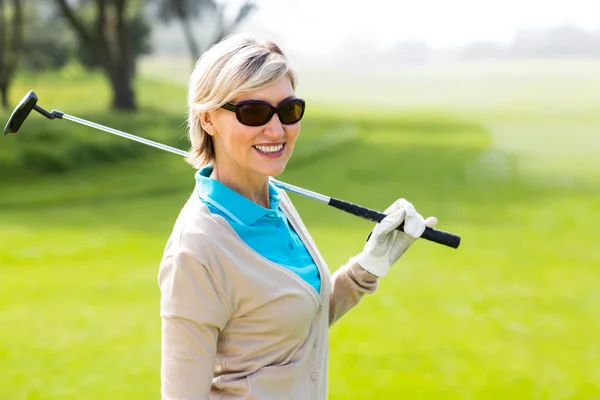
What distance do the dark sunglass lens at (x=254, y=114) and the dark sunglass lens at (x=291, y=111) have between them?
40 mm

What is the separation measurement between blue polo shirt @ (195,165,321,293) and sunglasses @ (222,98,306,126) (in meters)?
0.15

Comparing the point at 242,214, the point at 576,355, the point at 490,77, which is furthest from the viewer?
the point at 490,77

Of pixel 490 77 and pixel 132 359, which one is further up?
pixel 490 77

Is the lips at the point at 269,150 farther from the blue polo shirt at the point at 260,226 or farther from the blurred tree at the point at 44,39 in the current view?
the blurred tree at the point at 44,39

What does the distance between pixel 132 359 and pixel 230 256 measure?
2.98 meters

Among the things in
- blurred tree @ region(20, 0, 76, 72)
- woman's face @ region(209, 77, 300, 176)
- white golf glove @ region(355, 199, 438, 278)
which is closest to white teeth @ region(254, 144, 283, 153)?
woman's face @ region(209, 77, 300, 176)

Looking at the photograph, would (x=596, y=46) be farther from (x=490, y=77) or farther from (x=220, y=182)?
(x=220, y=182)

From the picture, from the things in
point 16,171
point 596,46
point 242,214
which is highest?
point 596,46

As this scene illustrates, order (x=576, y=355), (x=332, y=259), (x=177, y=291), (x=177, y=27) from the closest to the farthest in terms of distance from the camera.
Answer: (x=177, y=291), (x=576, y=355), (x=332, y=259), (x=177, y=27)

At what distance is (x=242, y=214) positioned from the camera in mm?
1666

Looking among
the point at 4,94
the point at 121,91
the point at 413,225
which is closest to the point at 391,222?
the point at 413,225

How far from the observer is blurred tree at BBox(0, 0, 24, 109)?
14.3m

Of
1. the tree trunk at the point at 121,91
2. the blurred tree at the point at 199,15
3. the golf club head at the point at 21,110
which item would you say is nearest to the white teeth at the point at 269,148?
the golf club head at the point at 21,110

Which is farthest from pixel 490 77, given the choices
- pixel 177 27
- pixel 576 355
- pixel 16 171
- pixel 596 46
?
pixel 576 355
